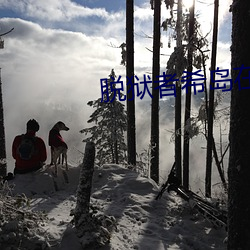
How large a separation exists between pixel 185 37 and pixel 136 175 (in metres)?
10.4

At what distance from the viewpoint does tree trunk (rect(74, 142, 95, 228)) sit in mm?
5419

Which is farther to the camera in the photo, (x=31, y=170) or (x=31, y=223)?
(x=31, y=170)

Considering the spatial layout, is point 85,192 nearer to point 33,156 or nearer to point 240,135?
point 240,135

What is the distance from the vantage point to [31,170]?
30.1 ft

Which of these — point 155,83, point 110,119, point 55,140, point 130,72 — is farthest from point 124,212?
point 110,119

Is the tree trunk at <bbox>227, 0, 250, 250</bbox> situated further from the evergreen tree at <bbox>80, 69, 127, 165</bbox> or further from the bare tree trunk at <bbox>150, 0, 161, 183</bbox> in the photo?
the evergreen tree at <bbox>80, 69, 127, 165</bbox>

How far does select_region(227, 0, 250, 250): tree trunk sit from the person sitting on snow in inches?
242

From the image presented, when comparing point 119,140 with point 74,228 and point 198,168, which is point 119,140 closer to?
point 74,228

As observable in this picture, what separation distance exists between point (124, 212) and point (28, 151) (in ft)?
12.0

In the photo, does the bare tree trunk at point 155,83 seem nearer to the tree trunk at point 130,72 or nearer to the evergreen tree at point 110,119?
the tree trunk at point 130,72

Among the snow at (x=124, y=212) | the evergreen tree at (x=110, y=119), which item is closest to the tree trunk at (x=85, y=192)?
the snow at (x=124, y=212)

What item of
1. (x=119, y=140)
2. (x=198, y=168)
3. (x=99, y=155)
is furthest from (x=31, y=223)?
(x=198, y=168)

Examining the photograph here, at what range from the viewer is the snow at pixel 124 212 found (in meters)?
5.72

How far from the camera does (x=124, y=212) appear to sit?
7191mm
